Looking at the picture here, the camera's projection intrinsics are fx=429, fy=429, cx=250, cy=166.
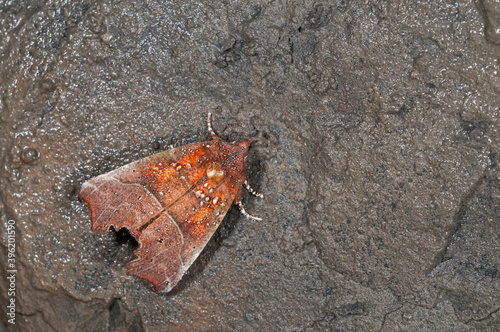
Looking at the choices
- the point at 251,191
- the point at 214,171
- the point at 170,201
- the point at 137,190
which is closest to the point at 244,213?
the point at 251,191

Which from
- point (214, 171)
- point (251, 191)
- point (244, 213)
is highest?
point (214, 171)

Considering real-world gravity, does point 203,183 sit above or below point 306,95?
below

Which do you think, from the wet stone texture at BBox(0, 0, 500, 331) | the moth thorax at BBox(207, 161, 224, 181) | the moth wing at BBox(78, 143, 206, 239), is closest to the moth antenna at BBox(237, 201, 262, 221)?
the wet stone texture at BBox(0, 0, 500, 331)

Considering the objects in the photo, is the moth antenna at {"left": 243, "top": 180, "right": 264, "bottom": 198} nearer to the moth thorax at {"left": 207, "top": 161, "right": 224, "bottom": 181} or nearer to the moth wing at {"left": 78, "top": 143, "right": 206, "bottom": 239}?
the moth thorax at {"left": 207, "top": 161, "right": 224, "bottom": 181}

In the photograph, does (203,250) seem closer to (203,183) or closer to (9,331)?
(203,183)

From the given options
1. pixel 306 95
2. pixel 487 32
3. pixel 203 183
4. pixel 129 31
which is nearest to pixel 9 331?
pixel 203 183

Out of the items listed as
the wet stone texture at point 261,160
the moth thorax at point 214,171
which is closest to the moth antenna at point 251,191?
the wet stone texture at point 261,160

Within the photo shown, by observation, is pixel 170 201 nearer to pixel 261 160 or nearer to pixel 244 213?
pixel 244 213
